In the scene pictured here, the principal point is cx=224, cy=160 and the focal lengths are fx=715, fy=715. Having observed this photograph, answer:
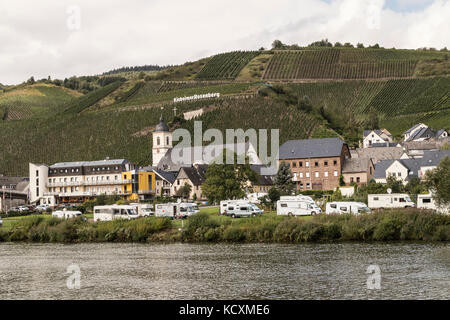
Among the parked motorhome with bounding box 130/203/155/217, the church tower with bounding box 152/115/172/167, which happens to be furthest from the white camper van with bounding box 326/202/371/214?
the church tower with bounding box 152/115/172/167

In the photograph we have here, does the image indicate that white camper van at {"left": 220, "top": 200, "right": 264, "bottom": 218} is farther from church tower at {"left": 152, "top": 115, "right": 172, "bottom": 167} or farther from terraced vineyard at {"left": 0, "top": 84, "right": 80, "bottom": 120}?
terraced vineyard at {"left": 0, "top": 84, "right": 80, "bottom": 120}

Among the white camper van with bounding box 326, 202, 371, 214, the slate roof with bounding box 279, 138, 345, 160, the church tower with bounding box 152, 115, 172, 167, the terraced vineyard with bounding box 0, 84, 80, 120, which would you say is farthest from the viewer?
the terraced vineyard with bounding box 0, 84, 80, 120

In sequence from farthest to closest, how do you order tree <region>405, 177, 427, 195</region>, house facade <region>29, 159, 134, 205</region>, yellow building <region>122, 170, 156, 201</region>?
house facade <region>29, 159, 134, 205</region> < yellow building <region>122, 170, 156, 201</region> < tree <region>405, 177, 427, 195</region>

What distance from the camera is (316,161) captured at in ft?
280

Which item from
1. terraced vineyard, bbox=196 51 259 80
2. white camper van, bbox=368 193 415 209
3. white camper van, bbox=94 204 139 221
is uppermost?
terraced vineyard, bbox=196 51 259 80

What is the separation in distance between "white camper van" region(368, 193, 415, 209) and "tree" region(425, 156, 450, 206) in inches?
140

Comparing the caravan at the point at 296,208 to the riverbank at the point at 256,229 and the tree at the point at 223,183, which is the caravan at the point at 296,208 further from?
the tree at the point at 223,183

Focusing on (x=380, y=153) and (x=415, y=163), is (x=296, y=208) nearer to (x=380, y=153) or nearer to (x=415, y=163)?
(x=415, y=163)

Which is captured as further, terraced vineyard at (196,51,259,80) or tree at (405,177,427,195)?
terraced vineyard at (196,51,259,80)

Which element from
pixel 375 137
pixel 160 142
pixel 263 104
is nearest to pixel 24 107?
pixel 160 142

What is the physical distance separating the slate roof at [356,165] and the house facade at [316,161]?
2.32ft

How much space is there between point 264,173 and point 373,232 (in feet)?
154

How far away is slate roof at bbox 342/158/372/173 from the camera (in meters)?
81.9

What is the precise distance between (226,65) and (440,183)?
126210mm
